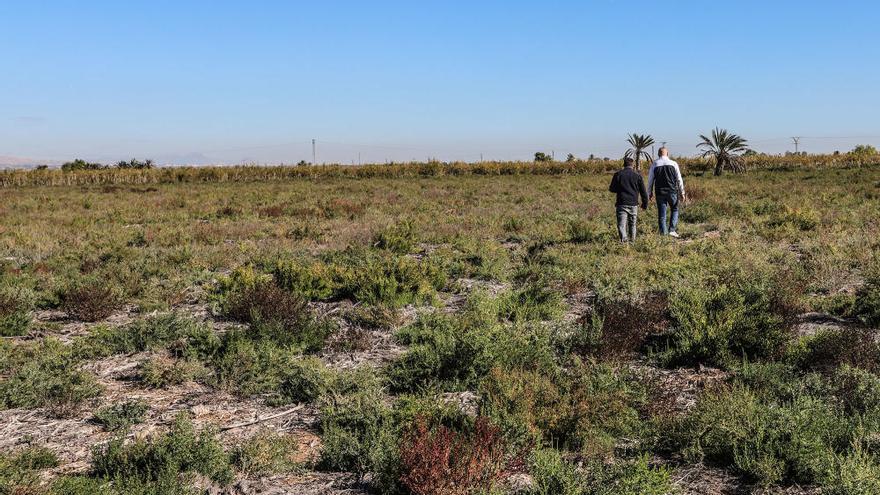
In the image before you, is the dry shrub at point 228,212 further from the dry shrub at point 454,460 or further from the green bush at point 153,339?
the dry shrub at point 454,460

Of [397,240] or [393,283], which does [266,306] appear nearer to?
[393,283]

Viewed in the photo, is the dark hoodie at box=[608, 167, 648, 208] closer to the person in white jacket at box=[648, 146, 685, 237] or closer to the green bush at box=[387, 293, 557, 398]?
the person in white jacket at box=[648, 146, 685, 237]

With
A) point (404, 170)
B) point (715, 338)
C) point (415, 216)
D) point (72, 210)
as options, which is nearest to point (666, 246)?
point (715, 338)

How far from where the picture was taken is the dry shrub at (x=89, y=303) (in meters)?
8.30

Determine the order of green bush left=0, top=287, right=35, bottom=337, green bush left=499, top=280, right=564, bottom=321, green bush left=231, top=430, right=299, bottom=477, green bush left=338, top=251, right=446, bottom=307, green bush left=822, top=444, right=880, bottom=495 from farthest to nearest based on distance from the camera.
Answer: green bush left=338, top=251, right=446, bottom=307 < green bush left=499, top=280, right=564, bottom=321 < green bush left=0, top=287, right=35, bottom=337 < green bush left=231, top=430, right=299, bottom=477 < green bush left=822, top=444, right=880, bottom=495

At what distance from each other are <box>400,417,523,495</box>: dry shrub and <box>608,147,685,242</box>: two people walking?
30.5 feet

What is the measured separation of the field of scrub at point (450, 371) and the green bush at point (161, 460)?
0.02 m

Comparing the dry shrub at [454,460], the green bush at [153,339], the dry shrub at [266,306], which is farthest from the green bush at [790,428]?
the green bush at [153,339]

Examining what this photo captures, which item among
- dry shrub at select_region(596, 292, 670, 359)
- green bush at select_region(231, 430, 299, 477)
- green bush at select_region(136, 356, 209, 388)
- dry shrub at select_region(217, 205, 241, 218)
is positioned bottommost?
green bush at select_region(231, 430, 299, 477)

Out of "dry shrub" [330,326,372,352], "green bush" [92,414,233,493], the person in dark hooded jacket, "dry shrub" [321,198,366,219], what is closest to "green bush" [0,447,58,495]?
"green bush" [92,414,233,493]

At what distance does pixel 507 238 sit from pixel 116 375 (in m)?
10.1

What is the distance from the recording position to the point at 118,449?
4402 mm

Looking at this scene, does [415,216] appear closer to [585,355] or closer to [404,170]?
[585,355]

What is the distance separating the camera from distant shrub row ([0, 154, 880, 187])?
1861 inches
